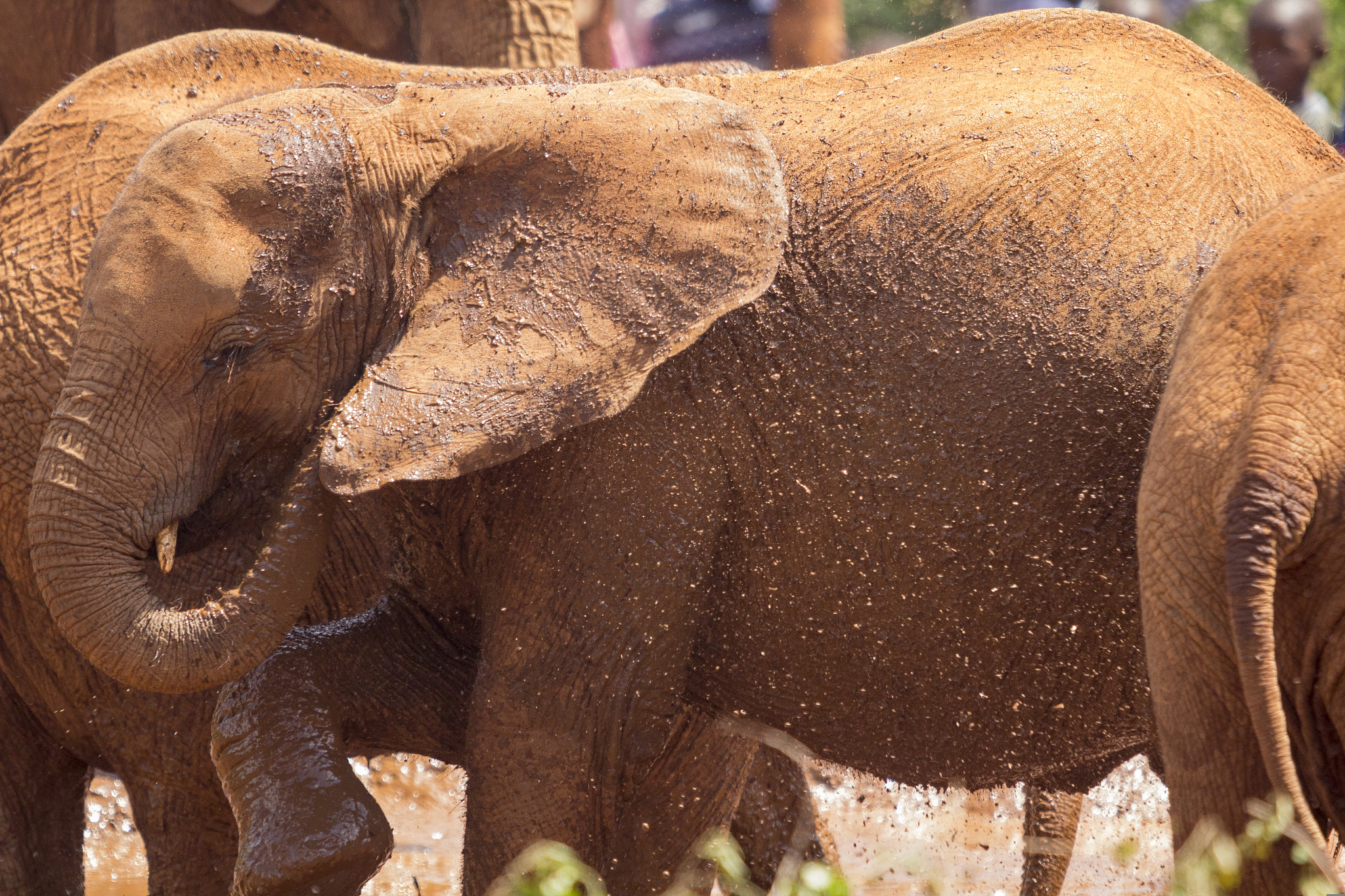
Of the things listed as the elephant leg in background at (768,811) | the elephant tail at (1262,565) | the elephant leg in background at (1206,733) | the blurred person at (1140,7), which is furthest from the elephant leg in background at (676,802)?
the blurred person at (1140,7)

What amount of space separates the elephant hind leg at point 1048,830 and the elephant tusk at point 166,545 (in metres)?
2.01

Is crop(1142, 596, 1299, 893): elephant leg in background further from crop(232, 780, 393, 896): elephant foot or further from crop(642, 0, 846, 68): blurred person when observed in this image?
crop(642, 0, 846, 68): blurred person

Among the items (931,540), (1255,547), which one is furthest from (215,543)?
(1255,547)

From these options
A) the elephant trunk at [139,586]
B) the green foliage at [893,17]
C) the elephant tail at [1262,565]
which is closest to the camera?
the elephant tail at [1262,565]

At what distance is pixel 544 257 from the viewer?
2.73 meters

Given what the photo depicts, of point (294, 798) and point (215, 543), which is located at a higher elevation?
point (215, 543)

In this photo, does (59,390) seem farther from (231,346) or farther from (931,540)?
(931,540)

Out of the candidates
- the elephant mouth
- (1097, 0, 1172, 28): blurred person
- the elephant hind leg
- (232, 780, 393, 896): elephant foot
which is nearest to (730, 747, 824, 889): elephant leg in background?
the elephant hind leg

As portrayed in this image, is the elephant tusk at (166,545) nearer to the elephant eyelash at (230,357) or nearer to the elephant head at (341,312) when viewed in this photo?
the elephant head at (341,312)

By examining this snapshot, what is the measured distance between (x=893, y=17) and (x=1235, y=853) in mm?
9722

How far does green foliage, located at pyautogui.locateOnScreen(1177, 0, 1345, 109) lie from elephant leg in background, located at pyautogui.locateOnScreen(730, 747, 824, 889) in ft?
16.3

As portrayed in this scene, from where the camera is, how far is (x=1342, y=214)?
212cm

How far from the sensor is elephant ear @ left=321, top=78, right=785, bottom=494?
262cm

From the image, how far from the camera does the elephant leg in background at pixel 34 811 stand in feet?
11.2
